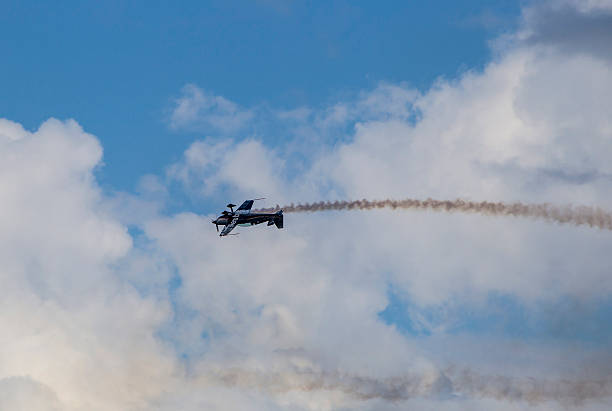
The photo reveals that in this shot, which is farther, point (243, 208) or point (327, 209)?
point (243, 208)

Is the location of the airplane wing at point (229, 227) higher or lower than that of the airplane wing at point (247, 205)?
lower

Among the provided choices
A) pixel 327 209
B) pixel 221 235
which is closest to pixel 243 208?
pixel 221 235

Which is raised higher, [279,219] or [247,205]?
[247,205]

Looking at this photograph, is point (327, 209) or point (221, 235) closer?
point (327, 209)

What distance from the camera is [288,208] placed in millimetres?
147000

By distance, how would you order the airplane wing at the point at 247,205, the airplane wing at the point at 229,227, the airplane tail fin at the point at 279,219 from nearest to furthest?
the airplane tail fin at the point at 279,219
the airplane wing at the point at 229,227
the airplane wing at the point at 247,205

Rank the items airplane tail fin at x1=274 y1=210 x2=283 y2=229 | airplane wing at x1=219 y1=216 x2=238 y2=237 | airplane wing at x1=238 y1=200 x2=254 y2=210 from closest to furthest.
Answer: airplane tail fin at x1=274 y1=210 x2=283 y2=229 < airplane wing at x1=219 y1=216 x2=238 y2=237 < airplane wing at x1=238 y1=200 x2=254 y2=210

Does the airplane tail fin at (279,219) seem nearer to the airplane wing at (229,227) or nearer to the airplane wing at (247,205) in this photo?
the airplane wing at (247,205)

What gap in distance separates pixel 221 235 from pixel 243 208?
721 cm

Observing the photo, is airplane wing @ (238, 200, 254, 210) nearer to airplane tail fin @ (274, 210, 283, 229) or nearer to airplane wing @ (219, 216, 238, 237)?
airplane wing @ (219, 216, 238, 237)

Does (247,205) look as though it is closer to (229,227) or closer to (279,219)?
(229,227)

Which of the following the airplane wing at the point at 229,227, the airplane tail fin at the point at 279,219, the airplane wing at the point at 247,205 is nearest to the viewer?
the airplane tail fin at the point at 279,219

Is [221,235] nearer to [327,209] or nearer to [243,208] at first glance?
[243,208]

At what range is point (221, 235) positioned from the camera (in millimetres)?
150625
